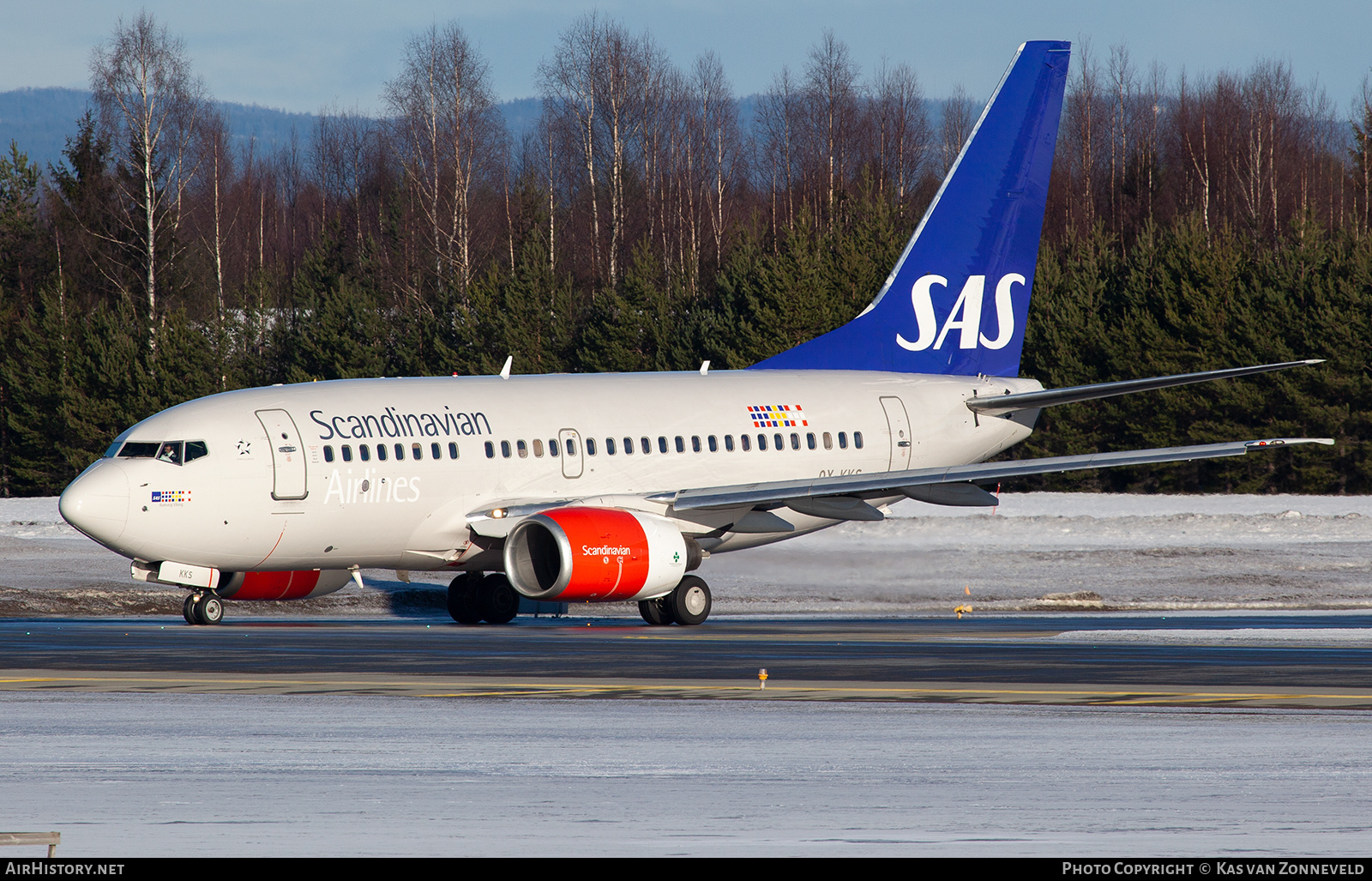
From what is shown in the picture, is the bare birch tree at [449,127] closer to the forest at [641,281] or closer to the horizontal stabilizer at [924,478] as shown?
the forest at [641,281]

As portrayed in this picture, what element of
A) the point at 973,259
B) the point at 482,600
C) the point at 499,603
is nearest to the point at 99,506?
the point at 482,600

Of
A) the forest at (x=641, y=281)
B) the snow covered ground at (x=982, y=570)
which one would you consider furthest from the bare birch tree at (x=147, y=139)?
the snow covered ground at (x=982, y=570)

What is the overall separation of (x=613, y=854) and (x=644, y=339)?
60.7 meters

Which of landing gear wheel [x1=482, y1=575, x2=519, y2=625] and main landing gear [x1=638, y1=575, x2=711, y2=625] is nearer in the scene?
main landing gear [x1=638, y1=575, x2=711, y2=625]

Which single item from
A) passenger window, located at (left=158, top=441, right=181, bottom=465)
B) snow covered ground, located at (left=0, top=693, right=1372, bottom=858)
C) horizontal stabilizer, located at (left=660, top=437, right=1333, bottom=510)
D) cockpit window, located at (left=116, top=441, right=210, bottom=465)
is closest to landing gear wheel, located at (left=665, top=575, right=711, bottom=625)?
horizontal stabilizer, located at (left=660, top=437, right=1333, bottom=510)

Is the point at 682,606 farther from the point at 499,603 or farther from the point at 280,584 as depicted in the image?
the point at 280,584

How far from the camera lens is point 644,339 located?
225 ft

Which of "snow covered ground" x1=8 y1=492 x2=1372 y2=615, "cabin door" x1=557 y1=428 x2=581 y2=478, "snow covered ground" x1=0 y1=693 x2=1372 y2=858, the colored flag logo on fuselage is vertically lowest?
"snow covered ground" x1=8 y1=492 x2=1372 y2=615

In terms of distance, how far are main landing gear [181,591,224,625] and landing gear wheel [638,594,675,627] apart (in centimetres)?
642

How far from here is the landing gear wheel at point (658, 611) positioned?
88.3ft

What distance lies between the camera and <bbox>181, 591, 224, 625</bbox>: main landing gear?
2633cm

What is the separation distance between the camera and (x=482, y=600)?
93.7 ft

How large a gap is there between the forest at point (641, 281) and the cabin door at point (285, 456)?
1461 inches

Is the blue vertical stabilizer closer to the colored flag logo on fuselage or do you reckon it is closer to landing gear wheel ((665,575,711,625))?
the colored flag logo on fuselage
